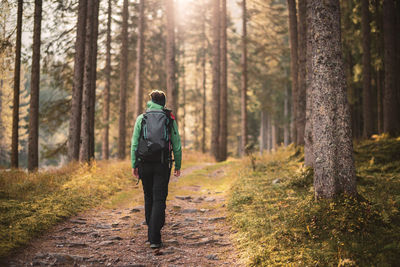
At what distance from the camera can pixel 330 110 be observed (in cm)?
494

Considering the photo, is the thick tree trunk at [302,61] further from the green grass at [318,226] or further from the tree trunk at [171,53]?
the tree trunk at [171,53]

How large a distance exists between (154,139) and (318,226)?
118 inches

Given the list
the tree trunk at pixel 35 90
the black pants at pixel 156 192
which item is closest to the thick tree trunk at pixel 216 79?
the tree trunk at pixel 35 90

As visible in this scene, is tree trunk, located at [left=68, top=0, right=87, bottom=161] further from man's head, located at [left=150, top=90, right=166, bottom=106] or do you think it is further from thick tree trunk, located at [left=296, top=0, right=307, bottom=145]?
thick tree trunk, located at [left=296, top=0, right=307, bottom=145]

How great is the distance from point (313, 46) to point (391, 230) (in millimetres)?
3283

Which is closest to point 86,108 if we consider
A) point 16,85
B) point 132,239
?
point 16,85

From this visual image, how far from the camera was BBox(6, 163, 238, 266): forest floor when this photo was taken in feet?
14.1

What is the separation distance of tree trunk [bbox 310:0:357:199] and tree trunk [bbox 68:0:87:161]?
33.1ft

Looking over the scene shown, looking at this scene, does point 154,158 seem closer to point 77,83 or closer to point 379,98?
point 77,83

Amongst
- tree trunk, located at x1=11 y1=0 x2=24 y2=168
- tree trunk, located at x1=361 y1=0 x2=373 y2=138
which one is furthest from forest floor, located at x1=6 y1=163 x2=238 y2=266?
tree trunk, located at x1=361 y1=0 x2=373 y2=138

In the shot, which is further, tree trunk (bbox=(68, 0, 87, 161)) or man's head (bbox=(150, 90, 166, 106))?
tree trunk (bbox=(68, 0, 87, 161))

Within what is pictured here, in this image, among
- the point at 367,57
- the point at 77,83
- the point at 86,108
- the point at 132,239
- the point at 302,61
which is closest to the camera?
the point at 132,239

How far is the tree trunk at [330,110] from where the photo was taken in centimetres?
489

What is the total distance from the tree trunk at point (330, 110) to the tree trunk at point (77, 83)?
1008 centimetres
